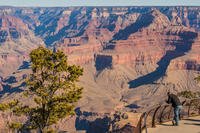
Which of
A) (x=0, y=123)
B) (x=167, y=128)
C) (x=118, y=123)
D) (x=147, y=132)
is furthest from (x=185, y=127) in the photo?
(x=0, y=123)

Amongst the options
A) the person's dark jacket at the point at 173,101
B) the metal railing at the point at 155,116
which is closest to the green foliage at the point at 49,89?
the metal railing at the point at 155,116

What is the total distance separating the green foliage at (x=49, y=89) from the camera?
44094 millimetres

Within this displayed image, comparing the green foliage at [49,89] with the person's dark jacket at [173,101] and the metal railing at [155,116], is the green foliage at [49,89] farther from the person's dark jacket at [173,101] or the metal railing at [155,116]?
the person's dark jacket at [173,101]

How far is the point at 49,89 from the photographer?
145 feet

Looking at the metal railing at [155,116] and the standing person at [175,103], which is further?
the standing person at [175,103]

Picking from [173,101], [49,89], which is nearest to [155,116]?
[173,101]

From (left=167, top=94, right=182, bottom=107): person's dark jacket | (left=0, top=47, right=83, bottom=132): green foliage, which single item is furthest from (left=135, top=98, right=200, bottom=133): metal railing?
(left=0, top=47, right=83, bottom=132): green foliage

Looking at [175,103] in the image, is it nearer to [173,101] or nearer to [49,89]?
[173,101]

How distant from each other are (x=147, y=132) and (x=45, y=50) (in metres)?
17.5

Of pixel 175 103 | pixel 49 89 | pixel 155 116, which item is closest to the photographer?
pixel 155 116

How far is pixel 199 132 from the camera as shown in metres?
32.8

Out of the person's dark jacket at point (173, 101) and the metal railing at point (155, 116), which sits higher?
the person's dark jacket at point (173, 101)

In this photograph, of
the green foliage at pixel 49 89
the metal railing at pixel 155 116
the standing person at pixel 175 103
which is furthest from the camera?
the green foliage at pixel 49 89

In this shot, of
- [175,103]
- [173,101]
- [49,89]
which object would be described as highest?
[173,101]
